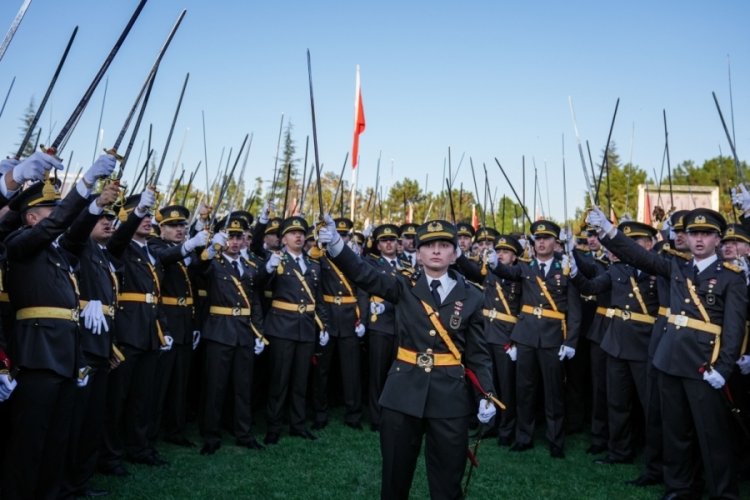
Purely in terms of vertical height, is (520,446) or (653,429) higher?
(653,429)

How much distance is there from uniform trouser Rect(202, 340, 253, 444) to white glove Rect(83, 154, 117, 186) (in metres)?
3.67

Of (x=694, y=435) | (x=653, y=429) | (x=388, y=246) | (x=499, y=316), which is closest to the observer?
(x=694, y=435)

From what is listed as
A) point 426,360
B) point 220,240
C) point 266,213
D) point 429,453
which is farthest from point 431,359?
point 266,213

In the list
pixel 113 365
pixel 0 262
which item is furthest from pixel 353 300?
pixel 0 262

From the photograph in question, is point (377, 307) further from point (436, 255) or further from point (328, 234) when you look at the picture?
point (328, 234)

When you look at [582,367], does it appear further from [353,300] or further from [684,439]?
[353,300]

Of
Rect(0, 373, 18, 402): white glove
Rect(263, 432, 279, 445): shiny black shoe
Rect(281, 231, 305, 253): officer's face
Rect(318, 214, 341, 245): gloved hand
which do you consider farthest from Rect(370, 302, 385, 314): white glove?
Rect(0, 373, 18, 402): white glove

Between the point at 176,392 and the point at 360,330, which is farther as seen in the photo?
the point at 360,330

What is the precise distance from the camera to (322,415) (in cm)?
875

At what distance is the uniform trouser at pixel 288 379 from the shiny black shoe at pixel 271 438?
0.15 ft

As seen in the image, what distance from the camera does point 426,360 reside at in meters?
4.48

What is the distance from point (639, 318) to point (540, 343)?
1.27 m

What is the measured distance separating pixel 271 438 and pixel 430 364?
412 cm

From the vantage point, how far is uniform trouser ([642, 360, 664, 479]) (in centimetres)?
656
